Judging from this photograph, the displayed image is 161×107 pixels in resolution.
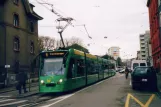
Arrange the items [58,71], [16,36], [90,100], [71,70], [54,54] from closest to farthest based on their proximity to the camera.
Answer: [90,100] < [58,71] < [54,54] < [71,70] < [16,36]

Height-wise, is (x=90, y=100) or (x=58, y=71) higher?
(x=58, y=71)

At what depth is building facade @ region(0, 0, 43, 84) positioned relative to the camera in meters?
30.1

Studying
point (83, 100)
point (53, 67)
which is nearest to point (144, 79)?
point (53, 67)

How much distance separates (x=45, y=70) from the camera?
685 inches

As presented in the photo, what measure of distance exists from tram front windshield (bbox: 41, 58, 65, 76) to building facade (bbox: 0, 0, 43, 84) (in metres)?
10.6

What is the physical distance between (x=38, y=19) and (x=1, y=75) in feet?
49.8

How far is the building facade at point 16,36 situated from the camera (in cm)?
3011

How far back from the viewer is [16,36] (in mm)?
33188

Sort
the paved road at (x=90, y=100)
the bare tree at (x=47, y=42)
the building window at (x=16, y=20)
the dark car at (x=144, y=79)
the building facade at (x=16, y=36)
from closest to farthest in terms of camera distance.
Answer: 1. the paved road at (x=90, y=100)
2. the dark car at (x=144, y=79)
3. the building facade at (x=16, y=36)
4. the building window at (x=16, y=20)
5. the bare tree at (x=47, y=42)

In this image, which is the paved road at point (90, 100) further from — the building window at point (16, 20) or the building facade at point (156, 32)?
the building facade at point (156, 32)

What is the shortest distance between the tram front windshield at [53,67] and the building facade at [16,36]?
34.8ft

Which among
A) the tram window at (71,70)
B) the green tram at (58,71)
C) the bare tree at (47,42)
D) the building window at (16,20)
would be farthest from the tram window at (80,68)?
the bare tree at (47,42)

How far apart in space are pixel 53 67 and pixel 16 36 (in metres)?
17.3

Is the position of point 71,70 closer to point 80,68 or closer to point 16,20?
point 80,68
